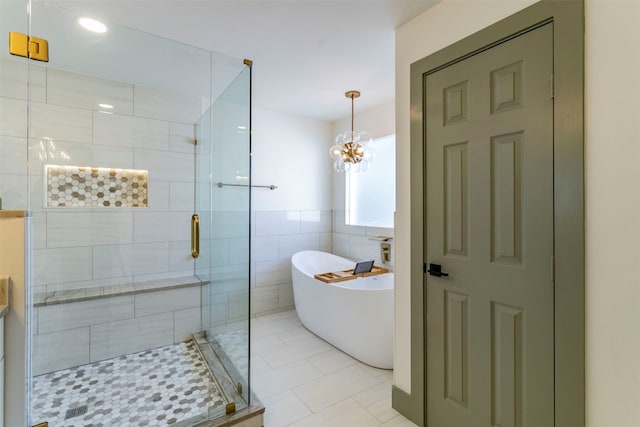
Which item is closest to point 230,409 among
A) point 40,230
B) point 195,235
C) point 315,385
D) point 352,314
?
point 315,385

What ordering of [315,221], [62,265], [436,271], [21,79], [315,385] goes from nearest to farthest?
1. [436,271]
2. [315,385]
3. [21,79]
4. [62,265]
5. [315,221]

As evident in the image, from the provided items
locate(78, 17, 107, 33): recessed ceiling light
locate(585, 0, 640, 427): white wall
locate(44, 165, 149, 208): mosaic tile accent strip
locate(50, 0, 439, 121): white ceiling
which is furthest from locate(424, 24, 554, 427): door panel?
locate(44, 165, 149, 208): mosaic tile accent strip

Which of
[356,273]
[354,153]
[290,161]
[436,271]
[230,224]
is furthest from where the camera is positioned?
[290,161]

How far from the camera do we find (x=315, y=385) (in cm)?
232

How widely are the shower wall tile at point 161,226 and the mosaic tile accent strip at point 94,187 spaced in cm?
15

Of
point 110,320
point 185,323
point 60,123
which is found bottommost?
point 185,323

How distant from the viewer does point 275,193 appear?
4.04 meters

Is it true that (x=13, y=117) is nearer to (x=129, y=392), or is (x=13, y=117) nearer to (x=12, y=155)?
(x=12, y=155)

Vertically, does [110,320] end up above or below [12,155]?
below

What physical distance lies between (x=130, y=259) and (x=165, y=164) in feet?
3.37

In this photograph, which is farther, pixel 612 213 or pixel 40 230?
pixel 40 230

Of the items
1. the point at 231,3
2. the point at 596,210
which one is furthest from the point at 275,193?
the point at 596,210

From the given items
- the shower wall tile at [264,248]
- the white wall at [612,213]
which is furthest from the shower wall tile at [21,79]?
the white wall at [612,213]

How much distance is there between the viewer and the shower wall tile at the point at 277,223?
393cm
